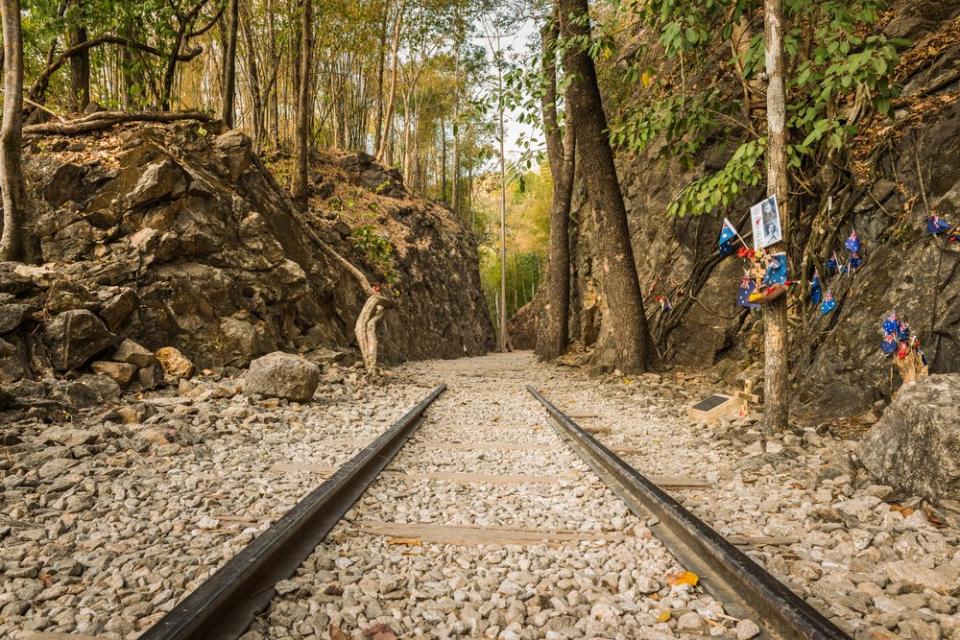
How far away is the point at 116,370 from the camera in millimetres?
4711

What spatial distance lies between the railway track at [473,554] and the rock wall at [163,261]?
354cm

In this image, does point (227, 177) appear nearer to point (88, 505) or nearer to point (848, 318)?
point (88, 505)

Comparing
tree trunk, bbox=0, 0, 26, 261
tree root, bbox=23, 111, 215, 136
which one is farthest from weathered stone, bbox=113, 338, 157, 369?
tree root, bbox=23, 111, 215, 136

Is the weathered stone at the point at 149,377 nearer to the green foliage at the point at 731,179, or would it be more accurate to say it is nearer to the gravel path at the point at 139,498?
the gravel path at the point at 139,498

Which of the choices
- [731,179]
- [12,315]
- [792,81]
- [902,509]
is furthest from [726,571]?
[12,315]

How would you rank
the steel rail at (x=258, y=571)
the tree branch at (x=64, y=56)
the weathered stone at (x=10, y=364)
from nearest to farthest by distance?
the steel rail at (x=258, y=571)
the weathered stone at (x=10, y=364)
the tree branch at (x=64, y=56)

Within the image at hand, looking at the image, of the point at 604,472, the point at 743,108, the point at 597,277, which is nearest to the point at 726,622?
the point at 604,472

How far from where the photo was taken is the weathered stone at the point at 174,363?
5402 millimetres

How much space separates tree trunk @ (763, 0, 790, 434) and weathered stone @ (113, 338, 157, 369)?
5.70 meters

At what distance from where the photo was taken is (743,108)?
6.99 metres

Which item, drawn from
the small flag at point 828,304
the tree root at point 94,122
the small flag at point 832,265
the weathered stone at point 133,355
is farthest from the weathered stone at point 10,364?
the small flag at point 832,265

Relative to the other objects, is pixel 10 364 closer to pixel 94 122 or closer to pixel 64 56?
pixel 94 122

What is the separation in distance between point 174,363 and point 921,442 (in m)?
6.28

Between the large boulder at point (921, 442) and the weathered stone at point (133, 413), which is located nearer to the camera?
the large boulder at point (921, 442)
